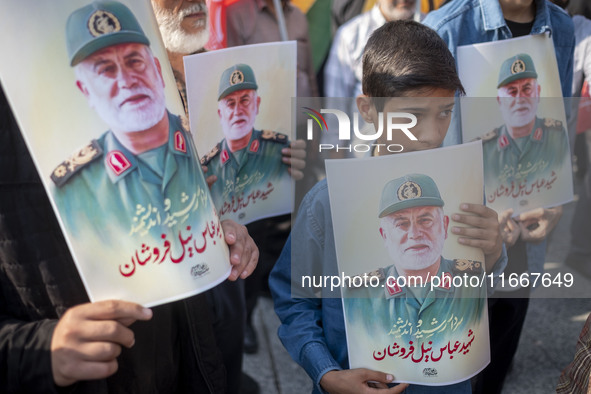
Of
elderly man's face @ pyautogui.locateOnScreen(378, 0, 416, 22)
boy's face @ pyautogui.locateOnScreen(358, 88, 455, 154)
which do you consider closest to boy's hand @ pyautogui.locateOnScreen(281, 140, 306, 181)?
boy's face @ pyautogui.locateOnScreen(358, 88, 455, 154)

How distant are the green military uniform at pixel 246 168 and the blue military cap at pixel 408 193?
63 centimetres

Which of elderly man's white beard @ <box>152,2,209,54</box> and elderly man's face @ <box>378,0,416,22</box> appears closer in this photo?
elderly man's white beard @ <box>152,2,209,54</box>

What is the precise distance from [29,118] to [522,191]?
1.37m

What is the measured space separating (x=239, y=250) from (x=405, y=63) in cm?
60

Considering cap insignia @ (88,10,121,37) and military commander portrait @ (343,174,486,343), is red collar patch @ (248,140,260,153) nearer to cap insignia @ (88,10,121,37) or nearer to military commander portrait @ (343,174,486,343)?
military commander portrait @ (343,174,486,343)

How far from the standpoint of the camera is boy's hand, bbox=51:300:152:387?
1.00m

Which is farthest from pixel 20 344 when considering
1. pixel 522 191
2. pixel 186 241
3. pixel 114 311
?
pixel 522 191

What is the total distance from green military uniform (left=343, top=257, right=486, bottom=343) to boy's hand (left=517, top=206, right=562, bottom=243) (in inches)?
23.6

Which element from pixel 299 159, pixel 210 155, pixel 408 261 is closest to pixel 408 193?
pixel 408 261

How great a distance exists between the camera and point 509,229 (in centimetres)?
175

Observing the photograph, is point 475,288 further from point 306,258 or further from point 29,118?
point 29,118

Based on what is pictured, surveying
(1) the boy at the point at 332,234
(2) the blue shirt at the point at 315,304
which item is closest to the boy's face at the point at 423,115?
(1) the boy at the point at 332,234

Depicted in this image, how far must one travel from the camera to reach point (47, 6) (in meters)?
0.94

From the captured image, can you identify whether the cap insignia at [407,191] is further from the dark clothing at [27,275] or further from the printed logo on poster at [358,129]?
the dark clothing at [27,275]
